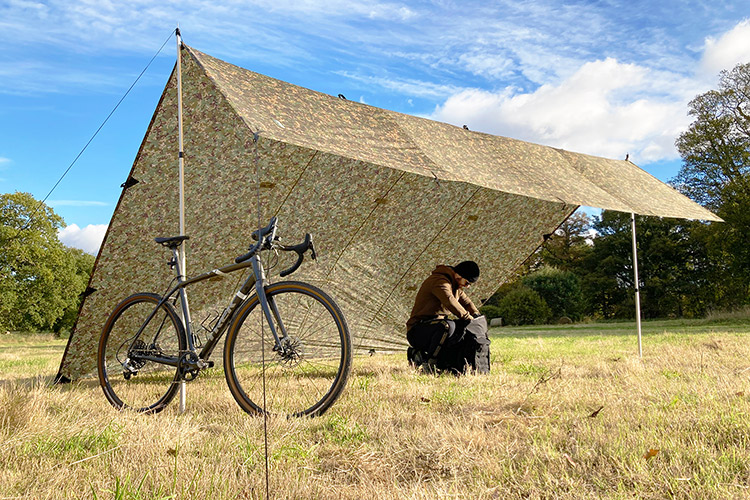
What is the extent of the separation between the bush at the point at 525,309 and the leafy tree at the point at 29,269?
799 inches

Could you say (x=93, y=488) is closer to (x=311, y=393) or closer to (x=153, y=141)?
(x=311, y=393)

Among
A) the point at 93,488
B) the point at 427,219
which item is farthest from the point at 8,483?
the point at 427,219

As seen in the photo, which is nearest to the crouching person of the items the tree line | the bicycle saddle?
the bicycle saddle

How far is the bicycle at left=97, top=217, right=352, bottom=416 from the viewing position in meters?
2.97

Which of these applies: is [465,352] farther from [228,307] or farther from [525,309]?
[525,309]

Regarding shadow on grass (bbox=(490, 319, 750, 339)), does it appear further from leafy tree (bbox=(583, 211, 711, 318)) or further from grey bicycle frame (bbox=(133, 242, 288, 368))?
grey bicycle frame (bbox=(133, 242, 288, 368))

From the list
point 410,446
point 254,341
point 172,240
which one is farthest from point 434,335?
point 410,446

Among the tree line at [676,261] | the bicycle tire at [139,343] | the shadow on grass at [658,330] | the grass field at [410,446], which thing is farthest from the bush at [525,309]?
the bicycle tire at [139,343]

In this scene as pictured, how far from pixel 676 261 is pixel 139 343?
26.6m

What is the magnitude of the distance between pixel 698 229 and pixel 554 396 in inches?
791

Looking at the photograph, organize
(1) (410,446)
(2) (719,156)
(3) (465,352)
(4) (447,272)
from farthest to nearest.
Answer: (2) (719,156) → (4) (447,272) → (3) (465,352) → (1) (410,446)

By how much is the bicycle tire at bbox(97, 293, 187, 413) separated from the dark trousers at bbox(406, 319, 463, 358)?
6.95 feet

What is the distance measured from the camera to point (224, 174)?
13.4ft

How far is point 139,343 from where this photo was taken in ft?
12.6
